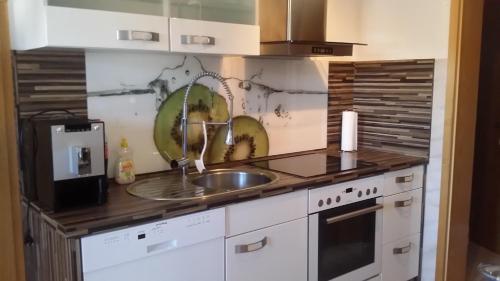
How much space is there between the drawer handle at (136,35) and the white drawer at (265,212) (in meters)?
0.76

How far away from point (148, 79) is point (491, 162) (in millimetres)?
2850

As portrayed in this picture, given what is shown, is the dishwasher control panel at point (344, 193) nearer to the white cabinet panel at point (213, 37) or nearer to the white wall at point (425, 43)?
the white wall at point (425, 43)

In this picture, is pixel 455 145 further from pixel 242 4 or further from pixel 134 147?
pixel 134 147

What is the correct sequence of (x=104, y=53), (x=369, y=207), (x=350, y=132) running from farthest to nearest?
1. (x=350, y=132)
2. (x=369, y=207)
3. (x=104, y=53)

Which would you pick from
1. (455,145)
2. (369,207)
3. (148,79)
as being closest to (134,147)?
(148,79)

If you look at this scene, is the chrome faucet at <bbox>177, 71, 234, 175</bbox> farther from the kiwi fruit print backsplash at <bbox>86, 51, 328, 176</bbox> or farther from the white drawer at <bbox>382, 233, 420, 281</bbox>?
the white drawer at <bbox>382, 233, 420, 281</bbox>

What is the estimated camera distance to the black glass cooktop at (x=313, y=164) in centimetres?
236

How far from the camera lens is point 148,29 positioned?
6.06 ft

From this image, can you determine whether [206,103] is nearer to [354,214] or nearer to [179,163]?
[179,163]

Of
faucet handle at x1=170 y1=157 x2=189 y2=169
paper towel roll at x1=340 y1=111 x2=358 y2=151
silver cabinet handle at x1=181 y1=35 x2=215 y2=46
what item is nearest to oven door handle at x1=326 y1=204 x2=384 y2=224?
paper towel roll at x1=340 y1=111 x2=358 y2=151

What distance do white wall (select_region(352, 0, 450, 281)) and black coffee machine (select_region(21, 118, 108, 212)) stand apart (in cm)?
193

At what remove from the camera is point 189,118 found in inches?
94.9

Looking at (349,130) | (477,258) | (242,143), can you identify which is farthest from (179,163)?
(477,258)

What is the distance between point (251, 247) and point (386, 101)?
1506 millimetres
